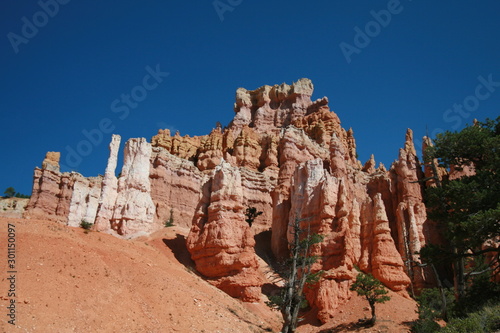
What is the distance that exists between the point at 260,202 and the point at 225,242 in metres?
19.3

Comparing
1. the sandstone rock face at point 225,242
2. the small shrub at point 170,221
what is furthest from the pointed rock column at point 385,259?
the small shrub at point 170,221

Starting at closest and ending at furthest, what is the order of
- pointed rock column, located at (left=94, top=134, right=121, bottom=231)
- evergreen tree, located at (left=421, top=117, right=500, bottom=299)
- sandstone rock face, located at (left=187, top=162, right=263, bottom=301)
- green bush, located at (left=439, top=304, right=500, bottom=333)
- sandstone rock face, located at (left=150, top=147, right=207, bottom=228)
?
1. green bush, located at (left=439, top=304, right=500, bottom=333)
2. evergreen tree, located at (left=421, top=117, right=500, bottom=299)
3. sandstone rock face, located at (left=187, top=162, right=263, bottom=301)
4. pointed rock column, located at (left=94, top=134, right=121, bottom=231)
5. sandstone rock face, located at (left=150, top=147, right=207, bottom=228)

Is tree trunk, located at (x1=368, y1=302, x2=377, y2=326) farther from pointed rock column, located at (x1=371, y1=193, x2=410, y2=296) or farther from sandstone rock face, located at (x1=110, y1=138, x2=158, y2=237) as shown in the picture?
sandstone rock face, located at (x1=110, y1=138, x2=158, y2=237)

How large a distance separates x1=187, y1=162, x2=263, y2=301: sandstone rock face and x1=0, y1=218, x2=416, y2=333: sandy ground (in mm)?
1522

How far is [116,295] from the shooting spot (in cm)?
2066

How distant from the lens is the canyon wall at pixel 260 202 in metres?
31.7

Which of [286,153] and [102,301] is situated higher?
[286,153]

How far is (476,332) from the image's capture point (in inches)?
500

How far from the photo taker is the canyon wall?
104 feet

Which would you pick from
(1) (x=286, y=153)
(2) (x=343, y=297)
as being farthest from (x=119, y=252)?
(1) (x=286, y=153)

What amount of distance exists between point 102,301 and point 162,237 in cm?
1578

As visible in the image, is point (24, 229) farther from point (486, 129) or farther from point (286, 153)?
point (286, 153)

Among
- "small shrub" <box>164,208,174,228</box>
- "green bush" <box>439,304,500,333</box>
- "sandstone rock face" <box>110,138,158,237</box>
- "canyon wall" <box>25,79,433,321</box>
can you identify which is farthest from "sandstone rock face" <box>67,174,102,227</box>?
"green bush" <box>439,304,500,333</box>

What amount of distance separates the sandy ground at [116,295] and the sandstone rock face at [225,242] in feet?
4.99
